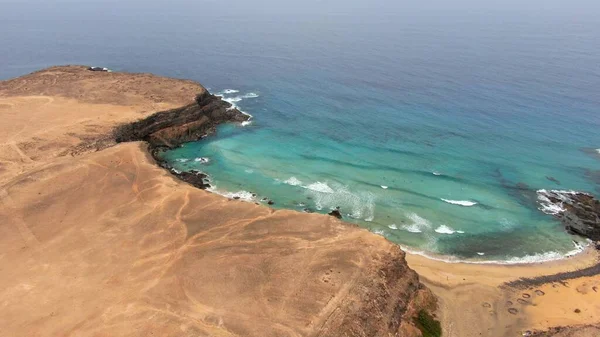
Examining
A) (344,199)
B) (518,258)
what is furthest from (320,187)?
(518,258)

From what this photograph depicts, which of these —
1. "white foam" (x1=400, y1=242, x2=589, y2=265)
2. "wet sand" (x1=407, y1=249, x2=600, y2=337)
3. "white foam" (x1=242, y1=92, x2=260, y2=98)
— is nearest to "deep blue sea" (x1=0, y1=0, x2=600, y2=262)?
"white foam" (x1=400, y1=242, x2=589, y2=265)

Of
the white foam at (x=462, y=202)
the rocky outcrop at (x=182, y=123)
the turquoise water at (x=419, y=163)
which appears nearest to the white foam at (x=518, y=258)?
the turquoise water at (x=419, y=163)

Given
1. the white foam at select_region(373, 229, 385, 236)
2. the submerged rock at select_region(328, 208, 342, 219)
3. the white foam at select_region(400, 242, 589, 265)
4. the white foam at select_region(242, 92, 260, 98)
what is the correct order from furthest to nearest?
the white foam at select_region(242, 92, 260, 98), the submerged rock at select_region(328, 208, 342, 219), the white foam at select_region(373, 229, 385, 236), the white foam at select_region(400, 242, 589, 265)

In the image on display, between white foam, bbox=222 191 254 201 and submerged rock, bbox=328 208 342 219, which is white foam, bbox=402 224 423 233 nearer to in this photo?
submerged rock, bbox=328 208 342 219

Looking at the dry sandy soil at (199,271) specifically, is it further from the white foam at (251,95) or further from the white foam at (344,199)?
the white foam at (251,95)

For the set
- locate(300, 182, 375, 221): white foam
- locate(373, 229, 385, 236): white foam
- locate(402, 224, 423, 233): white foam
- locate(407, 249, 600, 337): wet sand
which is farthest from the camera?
locate(300, 182, 375, 221): white foam

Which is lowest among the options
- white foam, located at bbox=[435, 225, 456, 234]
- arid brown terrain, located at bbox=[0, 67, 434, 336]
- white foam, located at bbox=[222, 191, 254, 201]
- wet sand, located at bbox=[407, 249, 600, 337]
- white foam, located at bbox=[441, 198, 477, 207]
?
white foam, located at bbox=[222, 191, 254, 201]
